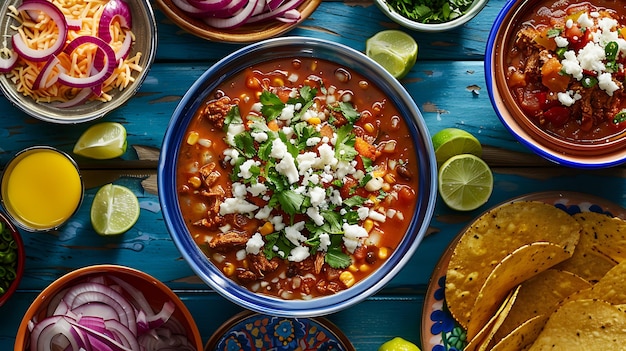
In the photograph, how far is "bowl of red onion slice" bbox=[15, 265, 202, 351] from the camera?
3410 millimetres

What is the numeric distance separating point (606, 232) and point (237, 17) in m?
2.02

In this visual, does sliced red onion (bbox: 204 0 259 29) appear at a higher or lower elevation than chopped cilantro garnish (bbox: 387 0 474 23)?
higher

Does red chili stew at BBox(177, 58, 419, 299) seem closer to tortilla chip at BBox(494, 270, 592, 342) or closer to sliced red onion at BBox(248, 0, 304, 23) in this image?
sliced red onion at BBox(248, 0, 304, 23)

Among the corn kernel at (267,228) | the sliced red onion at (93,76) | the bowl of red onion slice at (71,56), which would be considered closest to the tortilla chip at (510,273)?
the corn kernel at (267,228)

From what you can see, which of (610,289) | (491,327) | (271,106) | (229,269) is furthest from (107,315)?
(610,289)

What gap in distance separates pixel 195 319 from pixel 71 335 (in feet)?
1.93

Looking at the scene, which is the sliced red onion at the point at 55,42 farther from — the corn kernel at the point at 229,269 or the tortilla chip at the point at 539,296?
the tortilla chip at the point at 539,296

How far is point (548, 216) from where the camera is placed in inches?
138

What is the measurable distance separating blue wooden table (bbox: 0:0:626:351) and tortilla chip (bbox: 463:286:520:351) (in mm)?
340

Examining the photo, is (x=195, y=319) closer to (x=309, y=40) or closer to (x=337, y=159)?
(x=337, y=159)

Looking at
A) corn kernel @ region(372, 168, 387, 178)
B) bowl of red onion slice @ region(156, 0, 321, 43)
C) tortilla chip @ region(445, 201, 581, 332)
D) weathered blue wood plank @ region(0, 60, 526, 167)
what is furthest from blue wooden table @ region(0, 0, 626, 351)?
corn kernel @ region(372, 168, 387, 178)

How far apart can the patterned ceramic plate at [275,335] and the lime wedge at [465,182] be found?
844mm

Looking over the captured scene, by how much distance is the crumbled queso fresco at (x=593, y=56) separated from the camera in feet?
10.9

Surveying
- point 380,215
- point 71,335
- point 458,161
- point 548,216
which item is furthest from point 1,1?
point 548,216
